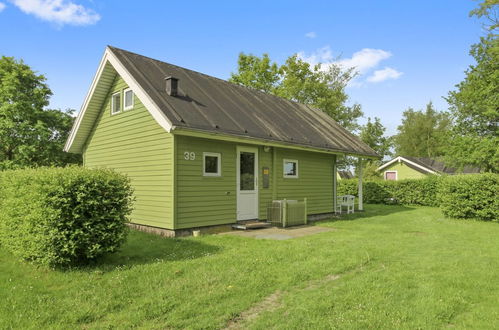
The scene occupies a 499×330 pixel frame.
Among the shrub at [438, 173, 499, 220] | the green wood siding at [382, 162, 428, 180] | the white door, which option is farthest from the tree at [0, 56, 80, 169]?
the green wood siding at [382, 162, 428, 180]

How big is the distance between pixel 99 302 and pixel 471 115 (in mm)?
26244

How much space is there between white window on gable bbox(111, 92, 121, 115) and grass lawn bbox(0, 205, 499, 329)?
5722 mm

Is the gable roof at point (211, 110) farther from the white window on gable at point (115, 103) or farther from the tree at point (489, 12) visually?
the tree at point (489, 12)

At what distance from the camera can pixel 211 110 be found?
10.1 m

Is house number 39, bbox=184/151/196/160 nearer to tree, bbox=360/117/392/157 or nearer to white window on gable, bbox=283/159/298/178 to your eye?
white window on gable, bbox=283/159/298/178

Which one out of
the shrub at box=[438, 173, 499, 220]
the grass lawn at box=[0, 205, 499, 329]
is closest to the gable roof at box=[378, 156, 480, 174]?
the shrub at box=[438, 173, 499, 220]

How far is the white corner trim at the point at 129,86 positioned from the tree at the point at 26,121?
1000cm

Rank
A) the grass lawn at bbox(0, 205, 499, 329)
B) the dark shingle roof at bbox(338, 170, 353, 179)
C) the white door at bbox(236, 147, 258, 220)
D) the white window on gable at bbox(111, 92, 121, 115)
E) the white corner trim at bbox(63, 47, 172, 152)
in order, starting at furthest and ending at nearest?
the dark shingle roof at bbox(338, 170, 353, 179) < the white window on gable at bbox(111, 92, 121, 115) < the white door at bbox(236, 147, 258, 220) < the white corner trim at bbox(63, 47, 172, 152) < the grass lawn at bbox(0, 205, 499, 329)

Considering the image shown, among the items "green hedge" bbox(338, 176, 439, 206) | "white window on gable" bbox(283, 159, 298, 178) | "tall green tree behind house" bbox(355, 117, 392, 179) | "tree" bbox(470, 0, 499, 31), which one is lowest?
"green hedge" bbox(338, 176, 439, 206)

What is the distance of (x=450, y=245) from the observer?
790cm

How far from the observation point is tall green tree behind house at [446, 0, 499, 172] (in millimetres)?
18922

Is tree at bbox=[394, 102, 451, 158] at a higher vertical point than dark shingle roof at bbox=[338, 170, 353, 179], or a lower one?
higher

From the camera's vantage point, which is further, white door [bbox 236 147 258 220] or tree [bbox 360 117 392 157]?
tree [bbox 360 117 392 157]

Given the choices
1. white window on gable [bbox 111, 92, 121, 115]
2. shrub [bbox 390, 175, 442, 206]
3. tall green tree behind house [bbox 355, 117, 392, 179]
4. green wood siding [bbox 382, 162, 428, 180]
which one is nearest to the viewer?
white window on gable [bbox 111, 92, 121, 115]
